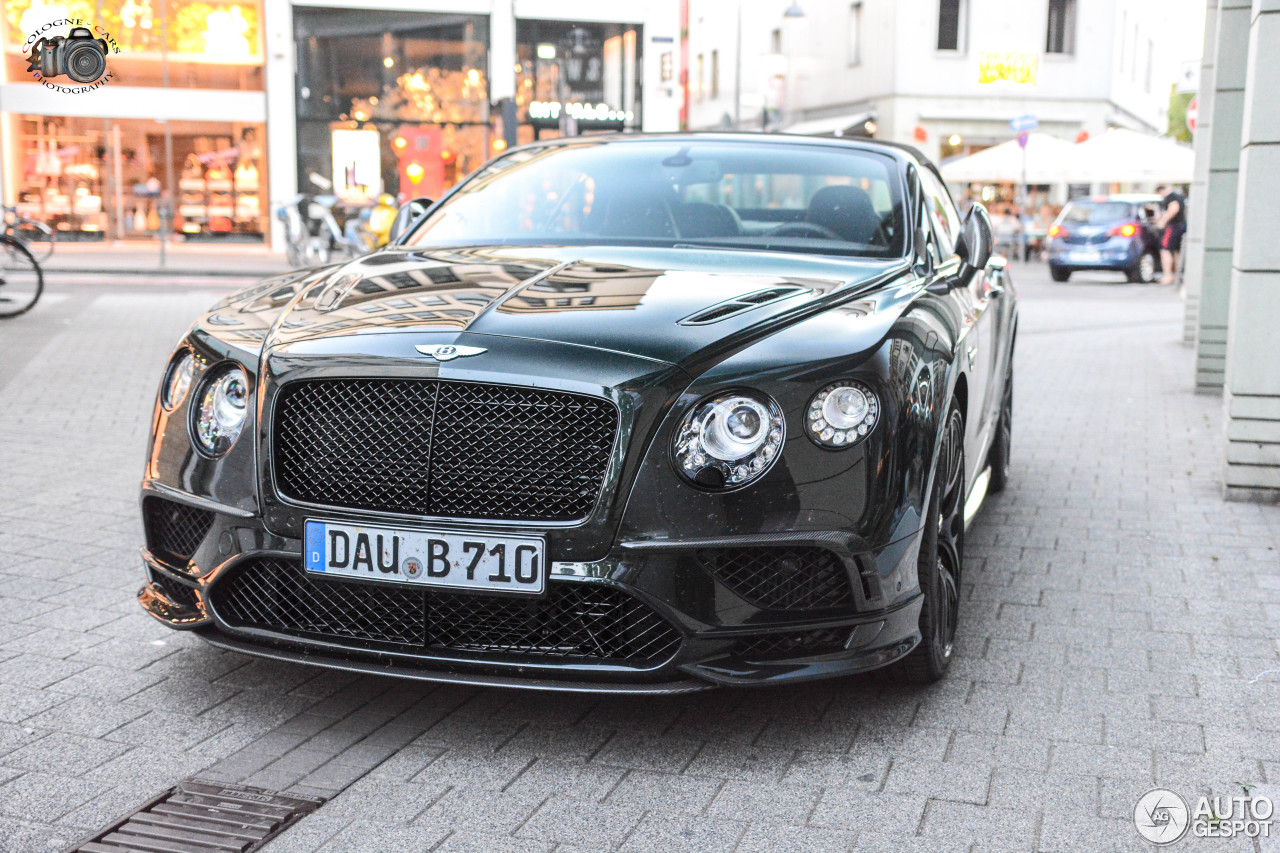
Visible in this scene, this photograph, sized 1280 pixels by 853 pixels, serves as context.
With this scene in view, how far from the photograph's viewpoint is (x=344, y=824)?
9.32ft

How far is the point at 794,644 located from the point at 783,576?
0.59 feet

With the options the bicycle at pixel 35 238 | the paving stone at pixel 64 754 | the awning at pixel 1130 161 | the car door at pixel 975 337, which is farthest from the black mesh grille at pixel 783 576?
the awning at pixel 1130 161

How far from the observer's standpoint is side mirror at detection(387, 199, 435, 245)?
16.6 feet

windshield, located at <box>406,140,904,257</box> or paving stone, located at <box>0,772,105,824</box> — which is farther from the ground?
windshield, located at <box>406,140,904,257</box>

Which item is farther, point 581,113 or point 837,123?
point 837,123

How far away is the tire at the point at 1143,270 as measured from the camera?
24641mm

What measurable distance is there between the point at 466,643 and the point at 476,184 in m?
2.41

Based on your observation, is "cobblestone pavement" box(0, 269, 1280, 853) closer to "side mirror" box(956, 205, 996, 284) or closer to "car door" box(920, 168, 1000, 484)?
"car door" box(920, 168, 1000, 484)

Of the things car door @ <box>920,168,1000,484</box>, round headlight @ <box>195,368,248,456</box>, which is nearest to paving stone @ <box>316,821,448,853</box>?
round headlight @ <box>195,368,248,456</box>

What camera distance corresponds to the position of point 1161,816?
295cm

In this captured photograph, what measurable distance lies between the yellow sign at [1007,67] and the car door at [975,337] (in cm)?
3379

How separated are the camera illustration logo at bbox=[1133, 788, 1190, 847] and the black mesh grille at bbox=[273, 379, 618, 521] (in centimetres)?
132

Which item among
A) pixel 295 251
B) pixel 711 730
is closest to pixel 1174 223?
pixel 295 251

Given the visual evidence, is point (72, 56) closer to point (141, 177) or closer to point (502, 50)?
point (141, 177)
